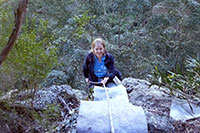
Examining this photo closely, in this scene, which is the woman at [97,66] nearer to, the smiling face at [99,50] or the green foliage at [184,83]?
the smiling face at [99,50]

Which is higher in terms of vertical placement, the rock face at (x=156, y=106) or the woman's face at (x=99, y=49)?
the woman's face at (x=99, y=49)

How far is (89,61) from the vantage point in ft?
12.0

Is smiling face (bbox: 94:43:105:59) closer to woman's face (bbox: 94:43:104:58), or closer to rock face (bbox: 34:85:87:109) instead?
woman's face (bbox: 94:43:104:58)

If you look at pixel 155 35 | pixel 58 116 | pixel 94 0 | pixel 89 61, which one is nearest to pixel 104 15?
pixel 94 0

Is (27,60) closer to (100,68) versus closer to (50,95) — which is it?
(50,95)

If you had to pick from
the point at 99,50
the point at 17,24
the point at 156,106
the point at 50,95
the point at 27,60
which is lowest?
the point at 156,106

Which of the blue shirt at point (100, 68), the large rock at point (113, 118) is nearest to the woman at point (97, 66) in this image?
the blue shirt at point (100, 68)

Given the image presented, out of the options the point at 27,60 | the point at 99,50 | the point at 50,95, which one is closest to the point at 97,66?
the point at 99,50

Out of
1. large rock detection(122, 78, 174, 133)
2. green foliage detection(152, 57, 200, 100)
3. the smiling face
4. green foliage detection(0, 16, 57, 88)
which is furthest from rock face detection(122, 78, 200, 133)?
green foliage detection(0, 16, 57, 88)

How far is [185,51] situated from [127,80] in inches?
125

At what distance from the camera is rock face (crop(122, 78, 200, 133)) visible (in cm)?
234

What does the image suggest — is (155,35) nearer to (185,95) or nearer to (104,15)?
(104,15)

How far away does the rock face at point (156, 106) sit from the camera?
2.34 meters

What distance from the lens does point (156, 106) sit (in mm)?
2914
